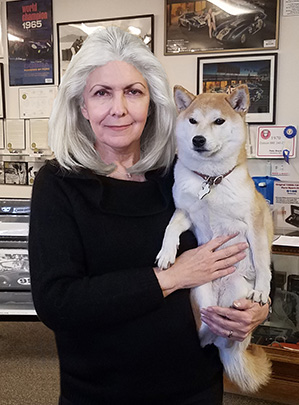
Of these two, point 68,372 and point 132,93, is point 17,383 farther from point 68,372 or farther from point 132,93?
point 132,93

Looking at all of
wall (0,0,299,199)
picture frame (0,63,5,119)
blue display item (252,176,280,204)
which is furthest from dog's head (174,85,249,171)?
picture frame (0,63,5,119)

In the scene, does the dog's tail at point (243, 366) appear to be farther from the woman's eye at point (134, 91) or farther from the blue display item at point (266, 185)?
the blue display item at point (266, 185)

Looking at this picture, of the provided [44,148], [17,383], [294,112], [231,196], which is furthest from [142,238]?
[44,148]

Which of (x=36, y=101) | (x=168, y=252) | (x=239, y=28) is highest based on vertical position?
(x=239, y=28)

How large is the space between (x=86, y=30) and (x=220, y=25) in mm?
1002

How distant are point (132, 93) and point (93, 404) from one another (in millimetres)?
844

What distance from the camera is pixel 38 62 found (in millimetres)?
3188

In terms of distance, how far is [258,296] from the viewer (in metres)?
1.14

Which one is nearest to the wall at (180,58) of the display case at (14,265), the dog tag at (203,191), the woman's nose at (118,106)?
the display case at (14,265)

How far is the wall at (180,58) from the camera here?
2607mm

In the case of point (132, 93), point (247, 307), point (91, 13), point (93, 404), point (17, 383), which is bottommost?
point (17, 383)

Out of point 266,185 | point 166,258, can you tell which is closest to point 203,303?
point 166,258

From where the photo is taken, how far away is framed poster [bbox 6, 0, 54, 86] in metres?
3.13

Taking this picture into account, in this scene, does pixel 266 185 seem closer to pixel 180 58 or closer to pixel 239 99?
pixel 180 58
